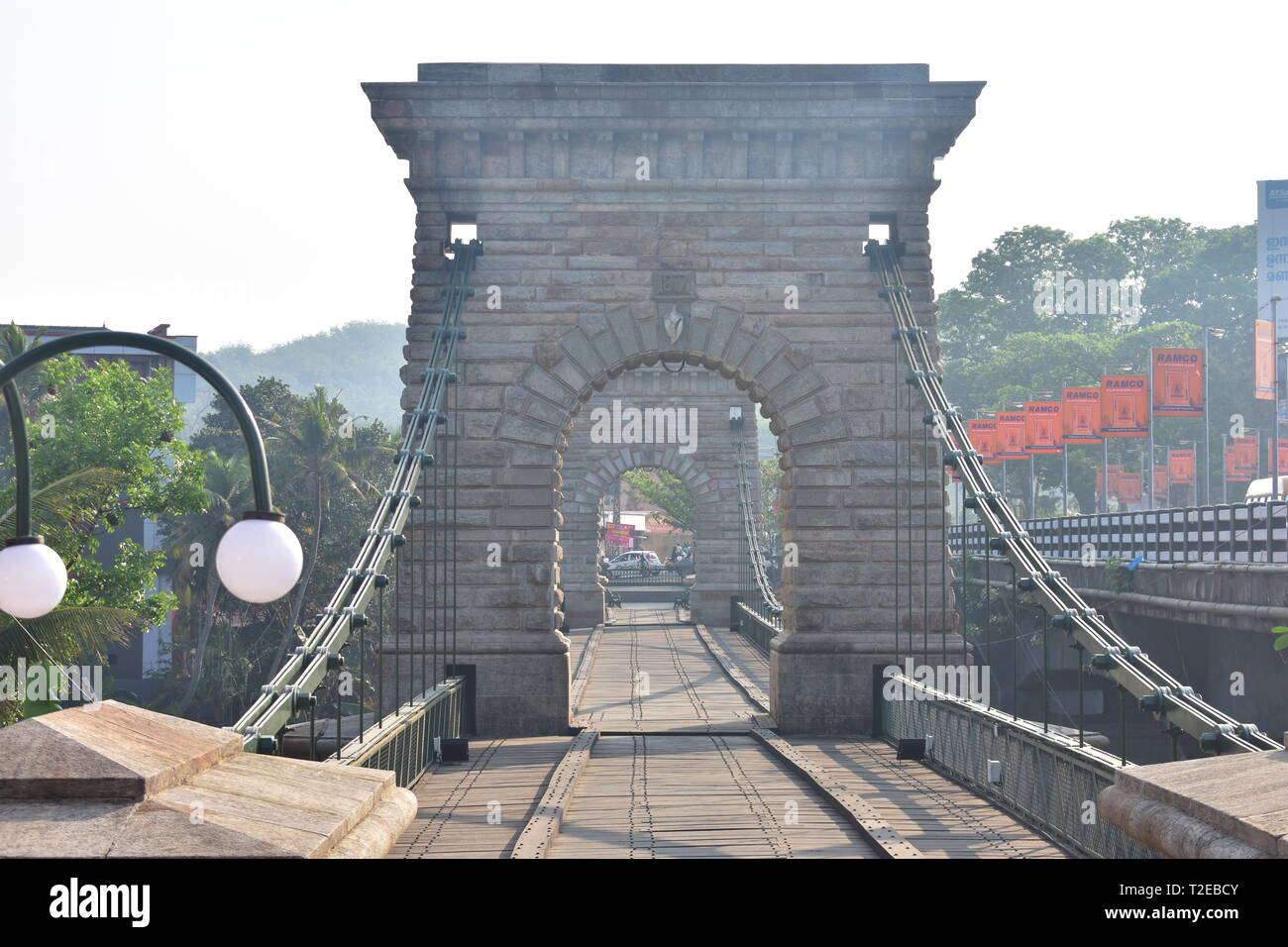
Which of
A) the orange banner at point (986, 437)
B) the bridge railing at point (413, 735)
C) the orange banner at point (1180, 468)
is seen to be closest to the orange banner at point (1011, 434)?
the orange banner at point (986, 437)

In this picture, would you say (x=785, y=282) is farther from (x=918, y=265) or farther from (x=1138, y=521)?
(x=1138, y=521)

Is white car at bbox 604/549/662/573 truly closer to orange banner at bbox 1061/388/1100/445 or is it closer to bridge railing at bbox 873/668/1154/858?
orange banner at bbox 1061/388/1100/445

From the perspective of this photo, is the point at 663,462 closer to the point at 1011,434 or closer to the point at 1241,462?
the point at 1011,434

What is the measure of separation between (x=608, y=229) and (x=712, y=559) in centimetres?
2172

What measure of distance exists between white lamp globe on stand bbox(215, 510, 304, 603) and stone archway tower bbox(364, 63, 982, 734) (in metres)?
12.5

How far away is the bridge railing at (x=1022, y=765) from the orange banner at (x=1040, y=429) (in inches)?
1440

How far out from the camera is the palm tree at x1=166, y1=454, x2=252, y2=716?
4078 cm

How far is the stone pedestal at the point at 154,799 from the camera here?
3.34 metres

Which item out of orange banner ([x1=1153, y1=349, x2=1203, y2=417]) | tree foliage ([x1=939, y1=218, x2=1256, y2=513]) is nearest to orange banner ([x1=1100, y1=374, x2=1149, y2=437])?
orange banner ([x1=1153, y1=349, x2=1203, y2=417])

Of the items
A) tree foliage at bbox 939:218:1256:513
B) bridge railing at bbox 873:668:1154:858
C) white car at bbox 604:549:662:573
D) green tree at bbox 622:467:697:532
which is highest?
tree foliage at bbox 939:218:1256:513

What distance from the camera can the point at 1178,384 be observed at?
131 ft

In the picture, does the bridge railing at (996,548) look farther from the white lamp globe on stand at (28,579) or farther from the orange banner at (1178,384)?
the orange banner at (1178,384)

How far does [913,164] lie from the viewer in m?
17.2
